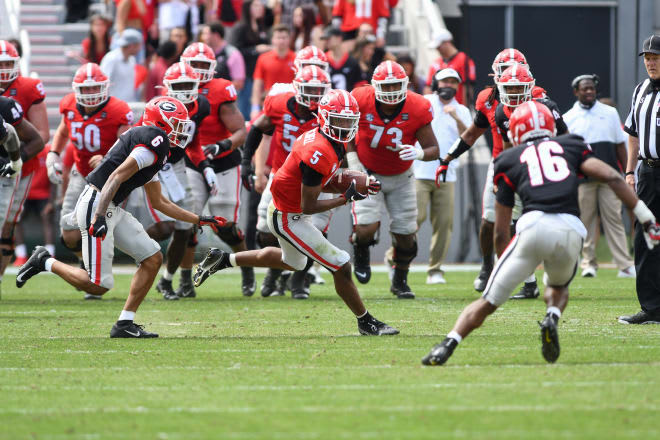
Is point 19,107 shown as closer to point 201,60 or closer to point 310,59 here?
point 201,60

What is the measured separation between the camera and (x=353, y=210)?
9148 millimetres

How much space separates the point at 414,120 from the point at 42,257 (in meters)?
3.26

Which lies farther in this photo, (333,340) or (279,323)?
(279,323)

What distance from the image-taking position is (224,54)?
44.2ft

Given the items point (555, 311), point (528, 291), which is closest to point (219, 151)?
point (528, 291)

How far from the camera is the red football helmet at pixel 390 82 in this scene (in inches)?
337

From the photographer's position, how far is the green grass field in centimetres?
424

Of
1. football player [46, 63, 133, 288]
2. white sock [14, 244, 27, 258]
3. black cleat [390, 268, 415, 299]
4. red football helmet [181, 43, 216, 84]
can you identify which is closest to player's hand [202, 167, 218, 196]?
football player [46, 63, 133, 288]

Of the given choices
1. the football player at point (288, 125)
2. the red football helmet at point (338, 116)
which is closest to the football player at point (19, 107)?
the football player at point (288, 125)

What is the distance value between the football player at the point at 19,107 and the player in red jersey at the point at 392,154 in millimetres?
2822

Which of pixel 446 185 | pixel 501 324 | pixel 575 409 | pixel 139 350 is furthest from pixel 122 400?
pixel 446 185

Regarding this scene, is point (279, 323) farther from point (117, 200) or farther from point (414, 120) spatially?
point (414, 120)

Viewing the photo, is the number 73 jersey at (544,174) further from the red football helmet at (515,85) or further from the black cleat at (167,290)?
the black cleat at (167,290)

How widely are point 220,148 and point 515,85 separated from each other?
2.66 metres
